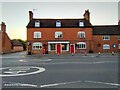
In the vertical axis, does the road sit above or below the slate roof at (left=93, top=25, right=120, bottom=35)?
below

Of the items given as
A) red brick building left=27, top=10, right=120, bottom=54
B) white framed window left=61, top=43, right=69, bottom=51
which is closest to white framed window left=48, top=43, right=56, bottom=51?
red brick building left=27, top=10, right=120, bottom=54

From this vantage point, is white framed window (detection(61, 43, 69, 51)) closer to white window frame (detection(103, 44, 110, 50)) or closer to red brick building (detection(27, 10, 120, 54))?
red brick building (detection(27, 10, 120, 54))

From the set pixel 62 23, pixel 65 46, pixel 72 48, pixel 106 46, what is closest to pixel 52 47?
pixel 65 46

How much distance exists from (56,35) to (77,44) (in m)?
5.76

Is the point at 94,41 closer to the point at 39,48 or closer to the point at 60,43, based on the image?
the point at 60,43

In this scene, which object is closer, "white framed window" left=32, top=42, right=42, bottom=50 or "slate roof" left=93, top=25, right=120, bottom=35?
"white framed window" left=32, top=42, right=42, bottom=50

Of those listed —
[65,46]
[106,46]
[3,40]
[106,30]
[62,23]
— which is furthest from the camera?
[3,40]

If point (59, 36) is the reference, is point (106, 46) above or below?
below

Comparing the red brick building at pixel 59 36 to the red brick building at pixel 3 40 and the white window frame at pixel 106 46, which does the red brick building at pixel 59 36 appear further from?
the red brick building at pixel 3 40

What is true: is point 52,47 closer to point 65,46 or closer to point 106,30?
point 65,46

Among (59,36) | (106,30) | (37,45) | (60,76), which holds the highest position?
(106,30)

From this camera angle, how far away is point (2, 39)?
53.4 metres

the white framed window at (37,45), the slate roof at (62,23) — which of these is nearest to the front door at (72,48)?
the slate roof at (62,23)

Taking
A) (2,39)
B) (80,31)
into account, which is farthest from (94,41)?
(2,39)
